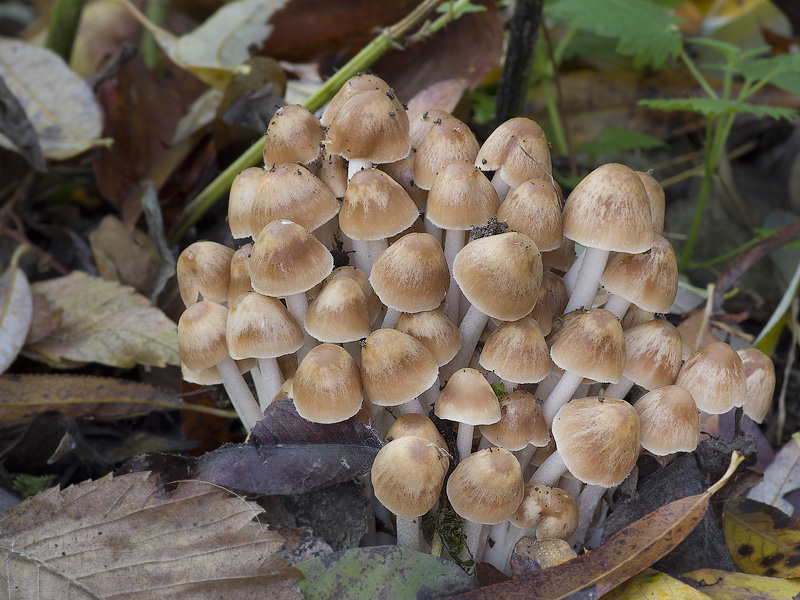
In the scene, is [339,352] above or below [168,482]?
above

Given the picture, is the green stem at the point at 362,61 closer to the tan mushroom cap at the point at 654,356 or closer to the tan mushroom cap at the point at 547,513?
the tan mushroom cap at the point at 654,356

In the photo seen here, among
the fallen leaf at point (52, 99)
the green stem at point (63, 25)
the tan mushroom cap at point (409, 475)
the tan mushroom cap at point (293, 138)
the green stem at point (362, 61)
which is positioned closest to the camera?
the tan mushroom cap at point (409, 475)

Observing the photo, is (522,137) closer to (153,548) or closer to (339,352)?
(339,352)

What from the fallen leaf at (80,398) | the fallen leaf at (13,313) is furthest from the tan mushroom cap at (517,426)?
the fallen leaf at (13,313)

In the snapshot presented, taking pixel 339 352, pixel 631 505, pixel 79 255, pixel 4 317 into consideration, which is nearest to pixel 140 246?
pixel 79 255

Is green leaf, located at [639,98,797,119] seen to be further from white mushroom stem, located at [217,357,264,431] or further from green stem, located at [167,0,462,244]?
white mushroom stem, located at [217,357,264,431]

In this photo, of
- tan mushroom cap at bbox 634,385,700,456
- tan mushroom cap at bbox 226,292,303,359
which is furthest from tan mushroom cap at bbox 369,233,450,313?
tan mushroom cap at bbox 634,385,700,456
